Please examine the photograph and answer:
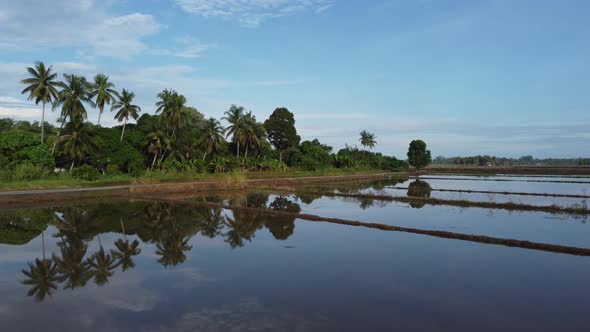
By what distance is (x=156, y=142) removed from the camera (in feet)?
127

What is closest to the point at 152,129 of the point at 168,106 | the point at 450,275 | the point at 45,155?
the point at 168,106

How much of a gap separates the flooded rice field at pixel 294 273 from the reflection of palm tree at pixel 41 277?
0.14 feet

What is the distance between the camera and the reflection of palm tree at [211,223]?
12977 millimetres

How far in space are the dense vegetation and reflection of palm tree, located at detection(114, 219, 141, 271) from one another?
19257mm

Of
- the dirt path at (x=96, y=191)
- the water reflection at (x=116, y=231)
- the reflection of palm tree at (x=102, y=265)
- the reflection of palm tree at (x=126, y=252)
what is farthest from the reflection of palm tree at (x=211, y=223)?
the dirt path at (x=96, y=191)

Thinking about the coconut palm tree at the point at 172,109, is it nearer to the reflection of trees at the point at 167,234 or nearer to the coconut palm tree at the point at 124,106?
the coconut palm tree at the point at 124,106

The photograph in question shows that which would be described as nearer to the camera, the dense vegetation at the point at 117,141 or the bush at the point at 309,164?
the dense vegetation at the point at 117,141

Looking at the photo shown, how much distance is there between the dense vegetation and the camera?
93.6 ft

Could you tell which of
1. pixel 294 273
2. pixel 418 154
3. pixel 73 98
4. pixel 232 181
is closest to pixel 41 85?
pixel 73 98

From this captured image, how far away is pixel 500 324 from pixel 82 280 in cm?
810

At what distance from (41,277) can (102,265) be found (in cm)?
124

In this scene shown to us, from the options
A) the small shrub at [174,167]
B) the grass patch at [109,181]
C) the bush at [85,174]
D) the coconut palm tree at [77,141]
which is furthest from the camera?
the small shrub at [174,167]

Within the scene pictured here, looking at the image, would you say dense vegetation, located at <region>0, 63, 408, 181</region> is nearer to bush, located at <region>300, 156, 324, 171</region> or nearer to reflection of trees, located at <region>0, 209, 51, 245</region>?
bush, located at <region>300, 156, 324, 171</region>

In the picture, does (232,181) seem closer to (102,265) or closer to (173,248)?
(173,248)
